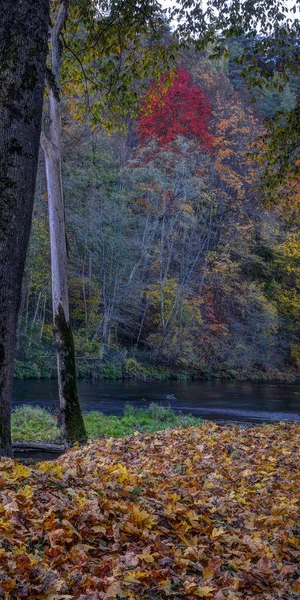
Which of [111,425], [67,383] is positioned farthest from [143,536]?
[111,425]

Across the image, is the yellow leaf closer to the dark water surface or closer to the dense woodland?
the dark water surface

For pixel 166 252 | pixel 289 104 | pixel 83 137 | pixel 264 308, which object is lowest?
pixel 264 308

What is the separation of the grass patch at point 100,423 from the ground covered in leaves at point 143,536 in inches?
246

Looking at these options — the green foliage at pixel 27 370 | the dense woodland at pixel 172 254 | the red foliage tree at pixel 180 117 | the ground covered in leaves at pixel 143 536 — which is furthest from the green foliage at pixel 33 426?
the red foliage tree at pixel 180 117

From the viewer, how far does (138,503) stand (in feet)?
15.2

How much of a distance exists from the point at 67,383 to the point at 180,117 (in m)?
29.5

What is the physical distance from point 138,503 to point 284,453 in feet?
16.3

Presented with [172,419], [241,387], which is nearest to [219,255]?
[241,387]

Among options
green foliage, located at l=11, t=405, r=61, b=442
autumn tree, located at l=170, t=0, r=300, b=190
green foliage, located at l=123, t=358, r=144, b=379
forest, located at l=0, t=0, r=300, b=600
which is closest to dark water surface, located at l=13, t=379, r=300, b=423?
forest, located at l=0, t=0, r=300, b=600

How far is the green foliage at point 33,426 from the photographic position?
1216cm

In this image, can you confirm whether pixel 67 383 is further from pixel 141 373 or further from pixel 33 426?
pixel 141 373

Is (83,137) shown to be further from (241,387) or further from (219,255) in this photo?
(241,387)

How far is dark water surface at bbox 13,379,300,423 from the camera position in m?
18.7

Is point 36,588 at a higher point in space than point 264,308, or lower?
lower
